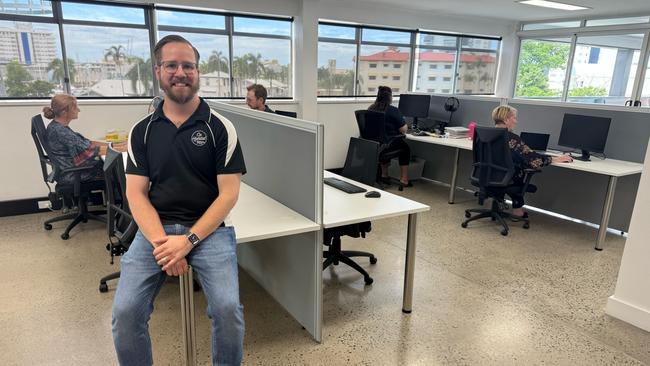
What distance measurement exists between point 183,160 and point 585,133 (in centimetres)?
379

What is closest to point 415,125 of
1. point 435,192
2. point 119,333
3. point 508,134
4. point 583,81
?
point 435,192

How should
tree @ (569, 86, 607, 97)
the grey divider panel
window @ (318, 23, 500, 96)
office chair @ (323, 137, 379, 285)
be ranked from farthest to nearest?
tree @ (569, 86, 607, 97) < window @ (318, 23, 500, 96) < office chair @ (323, 137, 379, 285) < the grey divider panel

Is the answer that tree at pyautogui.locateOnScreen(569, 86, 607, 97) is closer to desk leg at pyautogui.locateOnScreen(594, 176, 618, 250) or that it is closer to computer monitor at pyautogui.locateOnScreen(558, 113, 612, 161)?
computer monitor at pyautogui.locateOnScreen(558, 113, 612, 161)

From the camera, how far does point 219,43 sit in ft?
17.8

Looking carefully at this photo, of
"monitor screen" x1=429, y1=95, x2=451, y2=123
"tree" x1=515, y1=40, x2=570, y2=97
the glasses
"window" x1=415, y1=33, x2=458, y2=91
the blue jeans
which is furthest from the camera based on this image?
"tree" x1=515, y1=40, x2=570, y2=97

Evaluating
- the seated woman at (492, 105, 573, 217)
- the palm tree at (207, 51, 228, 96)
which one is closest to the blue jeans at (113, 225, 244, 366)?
the seated woman at (492, 105, 573, 217)

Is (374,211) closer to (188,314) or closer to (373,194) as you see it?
(373,194)

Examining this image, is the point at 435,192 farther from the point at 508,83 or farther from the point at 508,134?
the point at 508,83

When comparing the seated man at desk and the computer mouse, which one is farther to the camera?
the seated man at desk

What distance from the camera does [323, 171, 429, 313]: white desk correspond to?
2.19 m

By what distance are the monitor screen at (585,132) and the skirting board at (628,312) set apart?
183 centimetres

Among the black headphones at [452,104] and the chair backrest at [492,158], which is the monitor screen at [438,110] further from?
the chair backrest at [492,158]

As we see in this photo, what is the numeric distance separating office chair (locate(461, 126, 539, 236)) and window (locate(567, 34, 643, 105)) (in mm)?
4488

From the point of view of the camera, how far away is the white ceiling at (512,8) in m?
5.78
